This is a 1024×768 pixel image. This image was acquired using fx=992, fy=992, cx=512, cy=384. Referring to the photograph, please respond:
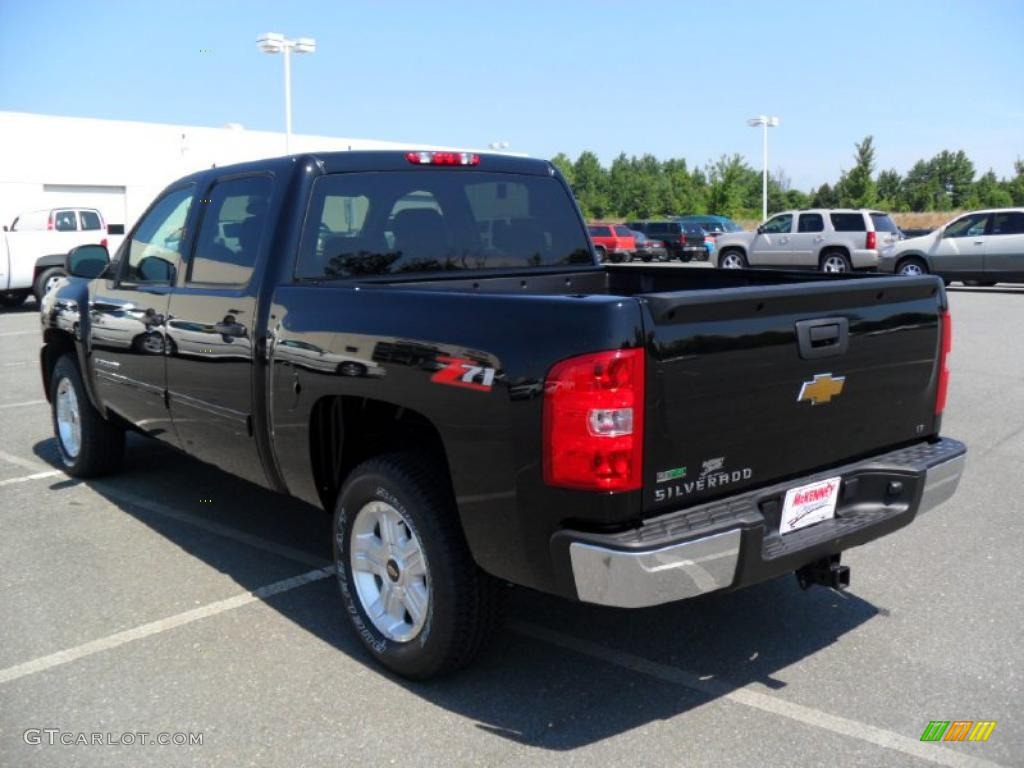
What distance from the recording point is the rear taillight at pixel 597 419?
9.27ft

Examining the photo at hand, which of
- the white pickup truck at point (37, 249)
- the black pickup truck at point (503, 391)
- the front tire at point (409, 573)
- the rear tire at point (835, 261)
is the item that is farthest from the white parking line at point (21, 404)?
the rear tire at point (835, 261)

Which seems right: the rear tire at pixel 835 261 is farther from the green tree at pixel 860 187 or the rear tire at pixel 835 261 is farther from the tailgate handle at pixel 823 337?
the green tree at pixel 860 187

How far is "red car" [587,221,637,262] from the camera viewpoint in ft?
117

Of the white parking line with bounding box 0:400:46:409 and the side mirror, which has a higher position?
the side mirror

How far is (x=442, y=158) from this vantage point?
15.4ft

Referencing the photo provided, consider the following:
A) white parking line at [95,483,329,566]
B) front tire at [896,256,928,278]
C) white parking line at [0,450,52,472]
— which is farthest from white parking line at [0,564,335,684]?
front tire at [896,256,928,278]

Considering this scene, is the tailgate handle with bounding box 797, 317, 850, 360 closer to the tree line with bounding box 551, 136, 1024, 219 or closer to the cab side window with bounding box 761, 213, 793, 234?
the cab side window with bounding box 761, 213, 793, 234

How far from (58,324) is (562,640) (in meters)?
4.07

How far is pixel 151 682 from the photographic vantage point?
3592 millimetres

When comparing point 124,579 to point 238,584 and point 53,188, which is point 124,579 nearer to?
point 238,584

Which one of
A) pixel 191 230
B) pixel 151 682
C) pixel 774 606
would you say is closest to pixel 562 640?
pixel 774 606

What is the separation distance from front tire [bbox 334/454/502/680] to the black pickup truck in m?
0.01

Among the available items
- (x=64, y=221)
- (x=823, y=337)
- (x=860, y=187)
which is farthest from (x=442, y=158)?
(x=860, y=187)

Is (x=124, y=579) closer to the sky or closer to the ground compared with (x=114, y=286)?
closer to the ground
